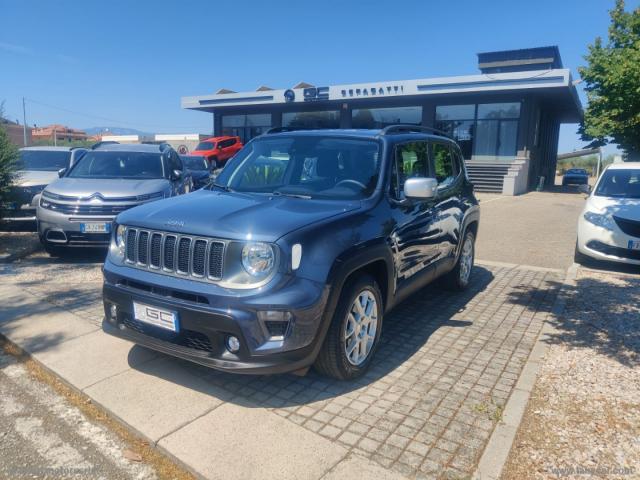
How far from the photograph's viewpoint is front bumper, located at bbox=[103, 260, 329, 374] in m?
3.16

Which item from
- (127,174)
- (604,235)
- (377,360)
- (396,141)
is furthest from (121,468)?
(604,235)

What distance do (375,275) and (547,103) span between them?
30429 mm

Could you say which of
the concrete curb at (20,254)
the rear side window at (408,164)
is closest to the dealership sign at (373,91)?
the concrete curb at (20,254)

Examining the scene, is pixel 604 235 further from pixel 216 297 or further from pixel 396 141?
→ pixel 216 297

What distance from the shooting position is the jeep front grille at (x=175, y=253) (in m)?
3.33

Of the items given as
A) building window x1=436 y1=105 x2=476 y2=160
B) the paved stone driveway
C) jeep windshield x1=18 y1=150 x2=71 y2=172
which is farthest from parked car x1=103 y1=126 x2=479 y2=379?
building window x1=436 y1=105 x2=476 y2=160

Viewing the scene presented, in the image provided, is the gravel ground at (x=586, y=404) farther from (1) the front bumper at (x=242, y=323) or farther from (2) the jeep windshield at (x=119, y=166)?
(2) the jeep windshield at (x=119, y=166)

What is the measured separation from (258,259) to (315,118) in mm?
31852

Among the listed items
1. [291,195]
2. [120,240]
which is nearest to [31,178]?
[120,240]

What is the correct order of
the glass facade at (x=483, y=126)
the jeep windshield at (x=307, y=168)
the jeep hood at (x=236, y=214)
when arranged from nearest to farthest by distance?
1. the jeep hood at (x=236, y=214)
2. the jeep windshield at (x=307, y=168)
3. the glass facade at (x=483, y=126)

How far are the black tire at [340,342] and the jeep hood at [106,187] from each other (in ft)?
15.9

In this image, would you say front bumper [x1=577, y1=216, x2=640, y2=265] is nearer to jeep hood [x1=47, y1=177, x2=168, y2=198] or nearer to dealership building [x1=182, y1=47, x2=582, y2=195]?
jeep hood [x1=47, y1=177, x2=168, y2=198]

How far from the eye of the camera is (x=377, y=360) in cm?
432

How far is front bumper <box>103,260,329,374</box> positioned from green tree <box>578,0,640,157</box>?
508 inches
